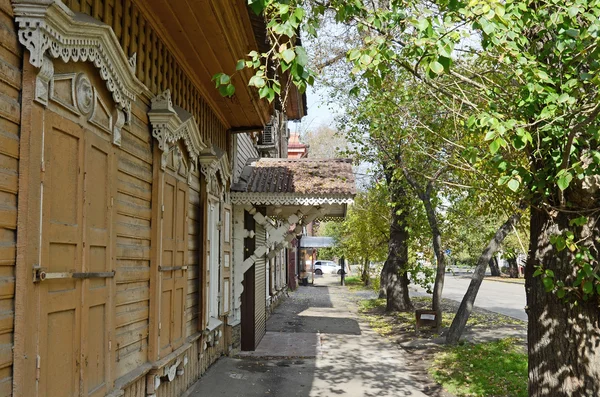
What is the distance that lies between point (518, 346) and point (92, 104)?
10.9 m

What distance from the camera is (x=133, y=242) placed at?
5168 millimetres

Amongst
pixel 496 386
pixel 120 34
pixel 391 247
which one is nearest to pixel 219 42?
pixel 120 34

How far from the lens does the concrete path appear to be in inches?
324

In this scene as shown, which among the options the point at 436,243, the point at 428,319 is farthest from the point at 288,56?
the point at 428,319

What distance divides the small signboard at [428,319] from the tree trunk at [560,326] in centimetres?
808

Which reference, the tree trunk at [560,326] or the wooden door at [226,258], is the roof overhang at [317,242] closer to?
the wooden door at [226,258]

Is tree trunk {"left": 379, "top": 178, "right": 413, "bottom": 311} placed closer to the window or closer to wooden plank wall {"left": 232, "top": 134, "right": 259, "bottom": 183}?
wooden plank wall {"left": 232, "top": 134, "right": 259, "bottom": 183}

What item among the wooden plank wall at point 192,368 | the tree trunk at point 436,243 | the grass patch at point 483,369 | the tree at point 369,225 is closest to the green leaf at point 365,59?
the wooden plank wall at point 192,368

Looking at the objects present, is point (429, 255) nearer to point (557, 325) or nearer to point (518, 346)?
point (518, 346)

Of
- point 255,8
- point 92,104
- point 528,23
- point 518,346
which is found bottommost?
point 518,346

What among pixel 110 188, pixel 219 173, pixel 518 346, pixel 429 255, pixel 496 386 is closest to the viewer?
pixel 110 188

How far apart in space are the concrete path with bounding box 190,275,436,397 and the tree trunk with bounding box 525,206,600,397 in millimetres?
2770

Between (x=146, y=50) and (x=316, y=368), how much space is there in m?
6.49

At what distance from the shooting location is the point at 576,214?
561cm
